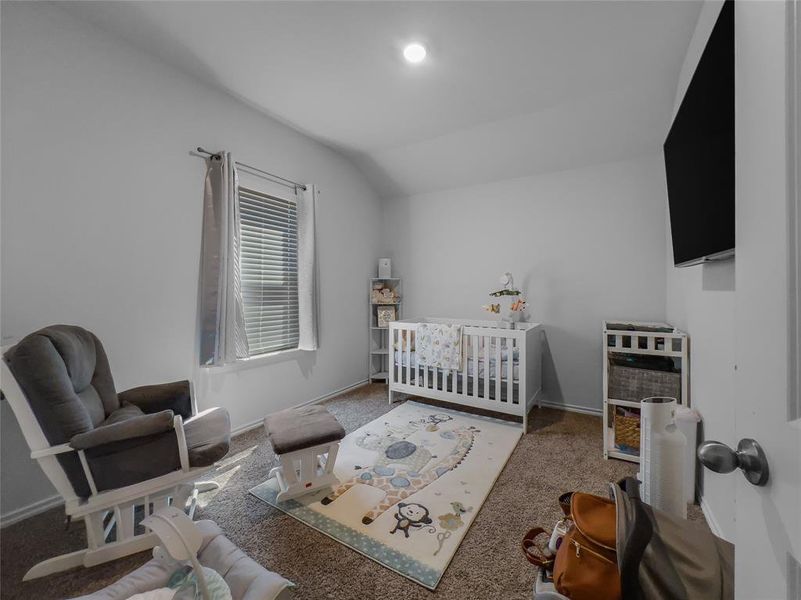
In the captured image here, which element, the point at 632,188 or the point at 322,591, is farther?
the point at 632,188

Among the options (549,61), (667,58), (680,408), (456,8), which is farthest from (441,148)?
(680,408)

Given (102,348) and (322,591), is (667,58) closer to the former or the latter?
(322,591)

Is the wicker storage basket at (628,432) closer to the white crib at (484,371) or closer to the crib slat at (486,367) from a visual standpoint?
the white crib at (484,371)

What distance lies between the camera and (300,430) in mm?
1741

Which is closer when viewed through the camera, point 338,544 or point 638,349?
point 338,544

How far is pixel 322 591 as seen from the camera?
120 centimetres

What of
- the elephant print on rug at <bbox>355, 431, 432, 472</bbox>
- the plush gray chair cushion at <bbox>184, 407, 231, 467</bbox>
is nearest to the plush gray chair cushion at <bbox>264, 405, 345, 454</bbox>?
the plush gray chair cushion at <bbox>184, 407, 231, 467</bbox>

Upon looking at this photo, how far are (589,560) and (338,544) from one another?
103cm

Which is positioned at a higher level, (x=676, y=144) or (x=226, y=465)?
(x=676, y=144)

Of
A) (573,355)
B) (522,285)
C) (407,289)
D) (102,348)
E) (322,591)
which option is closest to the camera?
(322,591)

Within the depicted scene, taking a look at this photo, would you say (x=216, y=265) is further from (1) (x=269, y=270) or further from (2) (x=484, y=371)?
(2) (x=484, y=371)

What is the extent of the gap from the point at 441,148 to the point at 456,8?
4.89ft

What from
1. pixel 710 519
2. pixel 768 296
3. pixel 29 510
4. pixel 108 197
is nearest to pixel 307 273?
pixel 108 197

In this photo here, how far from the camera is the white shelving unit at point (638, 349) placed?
1.95 meters
